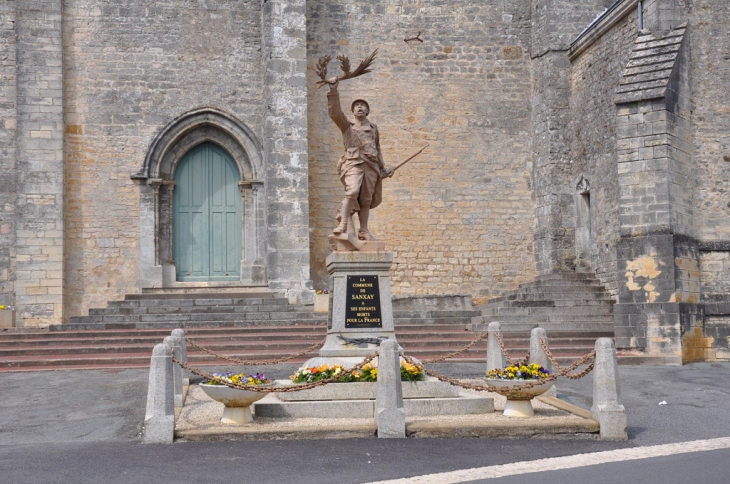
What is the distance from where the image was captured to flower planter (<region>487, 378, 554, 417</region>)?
8375 millimetres

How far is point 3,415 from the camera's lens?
919 centimetres

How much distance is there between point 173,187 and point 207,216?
3.17ft

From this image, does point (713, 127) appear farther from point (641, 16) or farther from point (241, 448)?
point (241, 448)

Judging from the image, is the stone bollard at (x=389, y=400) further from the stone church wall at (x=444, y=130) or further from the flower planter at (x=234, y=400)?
the stone church wall at (x=444, y=130)

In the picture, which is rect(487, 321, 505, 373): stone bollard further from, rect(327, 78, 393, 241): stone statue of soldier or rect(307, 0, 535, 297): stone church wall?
rect(307, 0, 535, 297): stone church wall

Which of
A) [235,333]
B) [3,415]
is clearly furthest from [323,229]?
[3,415]

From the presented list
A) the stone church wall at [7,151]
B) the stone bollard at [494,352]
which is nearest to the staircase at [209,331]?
the stone church wall at [7,151]

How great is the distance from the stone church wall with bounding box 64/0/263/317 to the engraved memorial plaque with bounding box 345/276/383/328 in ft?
32.7

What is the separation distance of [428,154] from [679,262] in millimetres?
6987

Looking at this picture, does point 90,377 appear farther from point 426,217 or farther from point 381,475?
point 426,217

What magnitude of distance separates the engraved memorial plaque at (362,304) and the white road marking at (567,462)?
116 inches

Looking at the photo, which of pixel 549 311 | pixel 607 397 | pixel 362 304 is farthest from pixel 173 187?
pixel 607 397

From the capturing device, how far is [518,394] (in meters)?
8.41

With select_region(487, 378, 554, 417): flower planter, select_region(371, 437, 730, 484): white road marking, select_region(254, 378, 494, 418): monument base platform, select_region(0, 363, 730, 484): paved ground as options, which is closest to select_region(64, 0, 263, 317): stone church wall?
select_region(0, 363, 730, 484): paved ground
